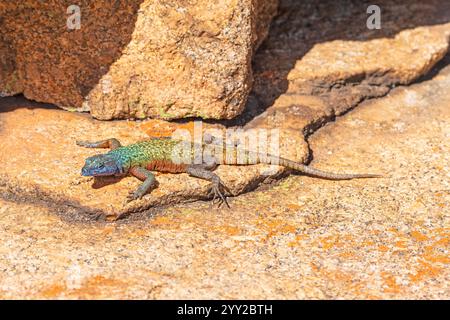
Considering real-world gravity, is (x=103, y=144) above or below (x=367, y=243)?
above

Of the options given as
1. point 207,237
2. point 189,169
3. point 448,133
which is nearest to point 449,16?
point 448,133

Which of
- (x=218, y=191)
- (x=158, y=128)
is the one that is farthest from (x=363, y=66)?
(x=218, y=191)

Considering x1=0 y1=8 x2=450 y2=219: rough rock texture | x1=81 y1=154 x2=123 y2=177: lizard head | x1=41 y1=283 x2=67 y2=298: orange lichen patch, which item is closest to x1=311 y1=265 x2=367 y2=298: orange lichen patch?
x1=0 y1=8 x2=450 y2=219: rough rock texture

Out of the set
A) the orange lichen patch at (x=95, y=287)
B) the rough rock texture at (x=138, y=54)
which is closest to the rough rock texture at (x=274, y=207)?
the orange lichen patch at (x=95, y=287)

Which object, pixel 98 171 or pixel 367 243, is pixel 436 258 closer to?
pixel 367 243

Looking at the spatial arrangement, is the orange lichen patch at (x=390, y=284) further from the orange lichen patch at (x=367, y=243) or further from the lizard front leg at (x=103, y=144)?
the lizard front leg at (x=103, y=144)

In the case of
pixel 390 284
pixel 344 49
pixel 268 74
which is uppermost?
pixel 344 49
